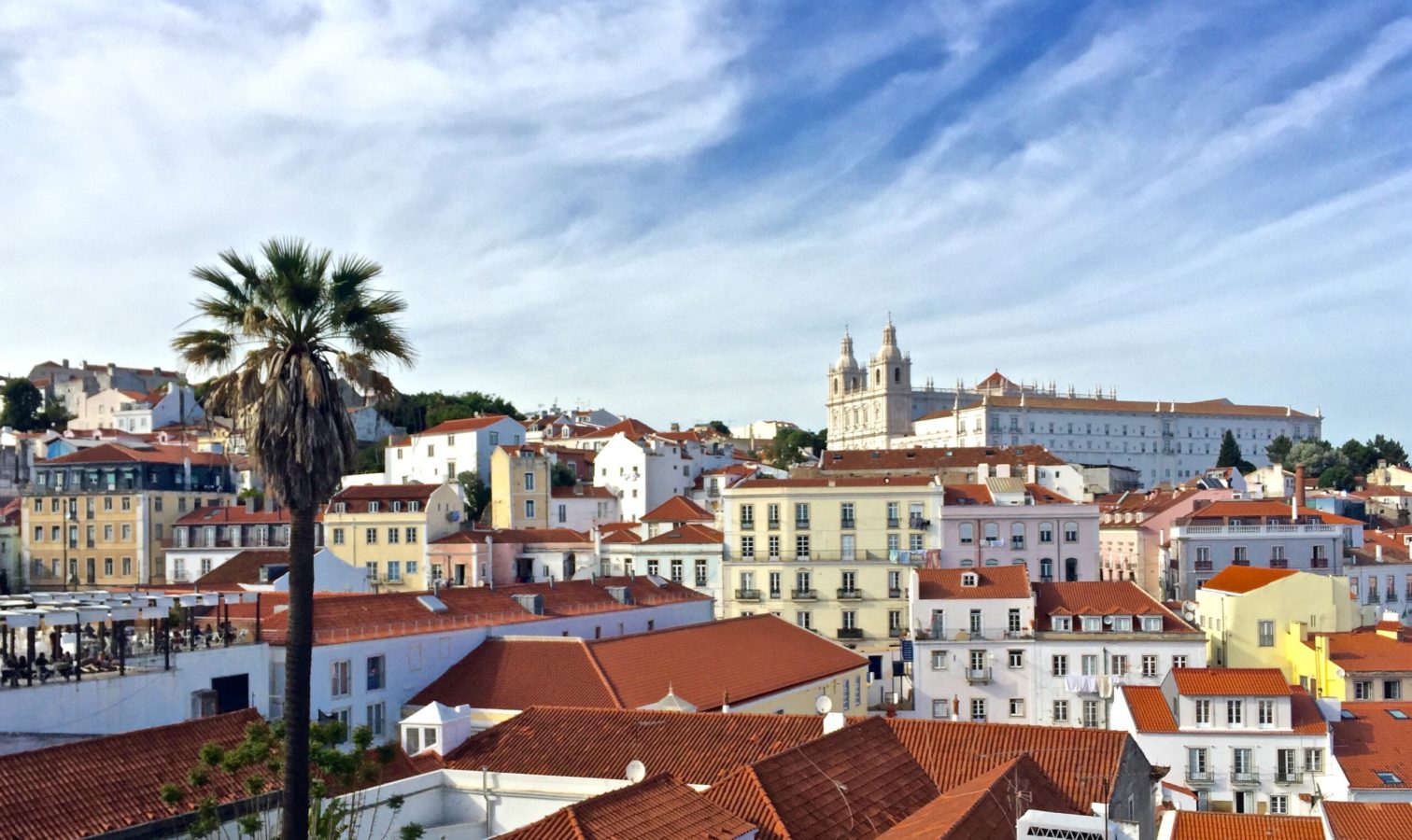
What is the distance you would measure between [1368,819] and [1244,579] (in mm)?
26561

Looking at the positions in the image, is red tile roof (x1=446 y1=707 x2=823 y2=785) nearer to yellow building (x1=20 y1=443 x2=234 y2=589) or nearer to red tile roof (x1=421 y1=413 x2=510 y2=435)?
yellow building (x1=20 y1=443 x2=234 y2=589)

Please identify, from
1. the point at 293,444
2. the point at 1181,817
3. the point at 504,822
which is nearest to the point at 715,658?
the point at 1181,817

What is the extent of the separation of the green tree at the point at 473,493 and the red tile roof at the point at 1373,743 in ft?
187

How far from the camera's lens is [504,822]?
69.8ft

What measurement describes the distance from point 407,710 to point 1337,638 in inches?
1262

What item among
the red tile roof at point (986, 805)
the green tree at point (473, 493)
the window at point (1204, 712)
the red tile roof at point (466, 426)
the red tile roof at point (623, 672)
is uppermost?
the red tile roof at point (466, 426)

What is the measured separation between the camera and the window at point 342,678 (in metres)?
32.2

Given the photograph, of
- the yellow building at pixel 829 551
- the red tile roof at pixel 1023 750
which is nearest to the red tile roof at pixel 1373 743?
the red tile roof at pixel 1023 750

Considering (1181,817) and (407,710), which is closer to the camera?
(1181,817)

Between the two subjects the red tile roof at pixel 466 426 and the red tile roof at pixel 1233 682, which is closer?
the red tile roof at pixel 1233 682

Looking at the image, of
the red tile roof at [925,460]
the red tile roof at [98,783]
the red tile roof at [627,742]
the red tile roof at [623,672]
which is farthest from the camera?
the red tile roof at [925,460]

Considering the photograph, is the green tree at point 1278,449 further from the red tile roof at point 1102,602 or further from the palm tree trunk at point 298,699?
the palm tree trunk at point 298,699

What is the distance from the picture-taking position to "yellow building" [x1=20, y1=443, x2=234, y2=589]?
235ft

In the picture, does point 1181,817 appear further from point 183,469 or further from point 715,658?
point 183,469
